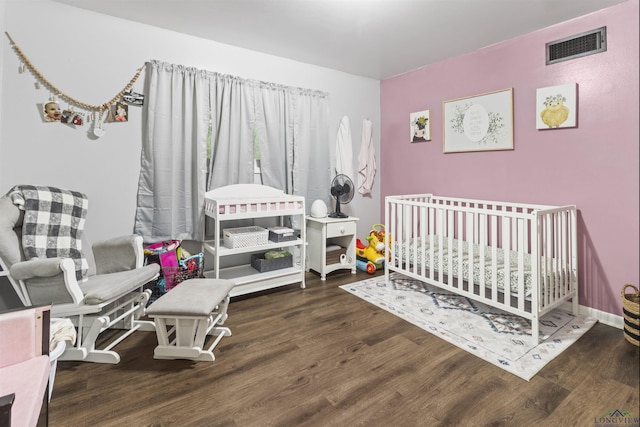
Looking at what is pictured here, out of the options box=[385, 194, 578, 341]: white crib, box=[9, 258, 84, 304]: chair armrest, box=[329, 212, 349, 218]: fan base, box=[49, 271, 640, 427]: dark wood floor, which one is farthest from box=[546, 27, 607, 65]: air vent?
box=[9, 258, 84, 304]: chair armrest

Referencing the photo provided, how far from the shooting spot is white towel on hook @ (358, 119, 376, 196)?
13.3 feet

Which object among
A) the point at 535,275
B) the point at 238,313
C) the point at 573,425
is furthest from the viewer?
the point at 238,313

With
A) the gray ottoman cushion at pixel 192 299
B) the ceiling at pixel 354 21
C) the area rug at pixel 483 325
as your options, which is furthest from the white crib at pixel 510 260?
the gray ottoman cushion at pixel 192 299

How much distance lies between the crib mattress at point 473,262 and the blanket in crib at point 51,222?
8.39ft

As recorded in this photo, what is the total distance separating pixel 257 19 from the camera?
259cm

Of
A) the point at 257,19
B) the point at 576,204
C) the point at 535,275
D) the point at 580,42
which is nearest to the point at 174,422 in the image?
the point at 535,275

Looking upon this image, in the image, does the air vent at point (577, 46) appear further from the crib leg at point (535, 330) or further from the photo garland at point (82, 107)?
the photo garland at point (82, 107)

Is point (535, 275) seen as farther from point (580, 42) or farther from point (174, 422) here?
point (174, 422)

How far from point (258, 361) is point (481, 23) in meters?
2.95

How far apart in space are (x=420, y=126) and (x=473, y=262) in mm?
1794

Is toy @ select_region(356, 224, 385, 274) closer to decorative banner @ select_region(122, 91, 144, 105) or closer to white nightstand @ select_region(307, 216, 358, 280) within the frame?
white nightstand @ select_region(307, 216, 358, 280)

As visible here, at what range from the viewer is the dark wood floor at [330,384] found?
1.49m

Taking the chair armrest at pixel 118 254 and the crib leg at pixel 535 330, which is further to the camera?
the chair armrest at pixel 118 254

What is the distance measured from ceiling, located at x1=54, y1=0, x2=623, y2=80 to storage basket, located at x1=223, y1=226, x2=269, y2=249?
5.68 ft
